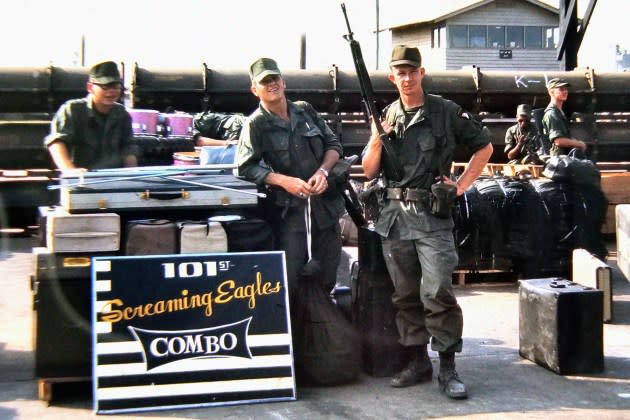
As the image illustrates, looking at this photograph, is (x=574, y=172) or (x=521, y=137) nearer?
(x=574, y=172)

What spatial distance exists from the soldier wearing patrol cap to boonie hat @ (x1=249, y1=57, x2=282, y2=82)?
526 centimetres

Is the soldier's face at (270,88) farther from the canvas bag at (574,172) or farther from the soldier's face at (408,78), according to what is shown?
the canvas bag at (574,172)

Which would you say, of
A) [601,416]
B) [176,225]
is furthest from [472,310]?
[176,225]

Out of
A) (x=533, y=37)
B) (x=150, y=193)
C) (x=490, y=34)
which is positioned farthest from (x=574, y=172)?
(x=533, y=37)

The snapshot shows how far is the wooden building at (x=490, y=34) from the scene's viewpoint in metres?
47.2

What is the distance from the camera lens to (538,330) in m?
5.99

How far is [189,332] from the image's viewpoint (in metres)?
5.10

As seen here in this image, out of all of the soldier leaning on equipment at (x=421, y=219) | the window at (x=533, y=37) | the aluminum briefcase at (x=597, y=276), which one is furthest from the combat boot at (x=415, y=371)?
the window at (x=533, y=37)

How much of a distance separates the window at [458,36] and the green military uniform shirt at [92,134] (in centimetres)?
4269

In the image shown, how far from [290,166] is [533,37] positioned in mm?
45253

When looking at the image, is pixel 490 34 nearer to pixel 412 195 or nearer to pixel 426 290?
pixel 412 195

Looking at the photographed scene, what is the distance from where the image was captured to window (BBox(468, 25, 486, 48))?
4762 centimetres

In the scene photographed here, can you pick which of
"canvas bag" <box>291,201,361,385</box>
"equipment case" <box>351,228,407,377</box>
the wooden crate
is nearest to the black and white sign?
"canvas bag" <box>291,201,361,385</box>

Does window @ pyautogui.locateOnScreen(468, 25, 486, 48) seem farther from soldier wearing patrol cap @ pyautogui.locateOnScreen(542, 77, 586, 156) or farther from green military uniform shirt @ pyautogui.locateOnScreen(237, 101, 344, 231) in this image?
green military uniform shirt @ pyautogui.locateOnScreen(237, 101, 344, 231)
